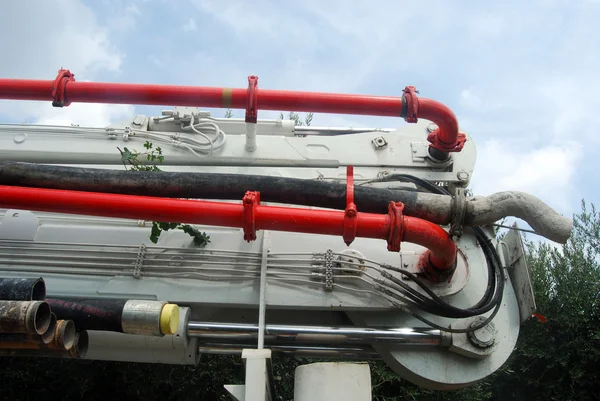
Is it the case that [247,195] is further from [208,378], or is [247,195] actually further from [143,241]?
[208,378]

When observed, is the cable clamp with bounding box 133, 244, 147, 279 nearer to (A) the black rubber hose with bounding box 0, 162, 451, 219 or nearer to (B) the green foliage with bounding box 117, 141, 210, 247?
(B) the green foliage with bounding box 117, 141, 210, 247

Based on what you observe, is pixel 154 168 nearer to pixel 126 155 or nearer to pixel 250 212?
pixel 126 155

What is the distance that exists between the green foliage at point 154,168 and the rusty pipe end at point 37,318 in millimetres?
1100

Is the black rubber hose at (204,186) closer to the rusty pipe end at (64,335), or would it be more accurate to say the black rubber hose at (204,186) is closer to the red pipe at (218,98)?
the red pipe at (218,98)

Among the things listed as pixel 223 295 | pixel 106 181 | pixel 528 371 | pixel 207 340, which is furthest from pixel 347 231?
pixel 528 371

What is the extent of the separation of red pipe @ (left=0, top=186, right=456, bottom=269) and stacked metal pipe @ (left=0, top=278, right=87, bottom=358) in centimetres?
62

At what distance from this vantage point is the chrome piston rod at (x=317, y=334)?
3314mm

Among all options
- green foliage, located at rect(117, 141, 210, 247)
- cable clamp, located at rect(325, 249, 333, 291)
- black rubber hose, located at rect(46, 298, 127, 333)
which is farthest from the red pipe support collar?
black rubber hose, located at rect(46, 298, 127, 333)

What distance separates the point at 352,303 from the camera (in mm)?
3387

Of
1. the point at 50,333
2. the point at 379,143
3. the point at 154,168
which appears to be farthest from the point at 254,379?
the point at 379,143

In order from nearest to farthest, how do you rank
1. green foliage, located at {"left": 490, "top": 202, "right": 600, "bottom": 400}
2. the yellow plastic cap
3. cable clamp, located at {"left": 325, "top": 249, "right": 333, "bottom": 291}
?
the yellow plastic cap → cable clamp, located at {"left": 325, "top": 249, "right": 333, "bottom": 291} → green foliage, located at {"left": 490, "top": 202, "right": 600, "bottom": 400}

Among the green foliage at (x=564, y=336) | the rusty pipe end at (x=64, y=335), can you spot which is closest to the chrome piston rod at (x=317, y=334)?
the rusty pipe end at (x=64, y=335)

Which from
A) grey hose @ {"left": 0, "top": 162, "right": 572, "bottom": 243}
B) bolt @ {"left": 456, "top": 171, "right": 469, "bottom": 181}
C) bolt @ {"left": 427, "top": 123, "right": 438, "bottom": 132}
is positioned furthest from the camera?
bolt @ {"left": 427, "top": 123, "right": 438, "bottom": 132}

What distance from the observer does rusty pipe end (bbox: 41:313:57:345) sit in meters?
2.36
